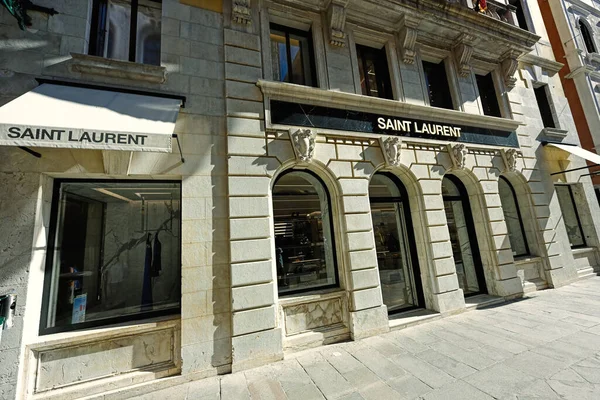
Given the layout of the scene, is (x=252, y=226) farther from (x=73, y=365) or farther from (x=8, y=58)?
(x=8, y=58)

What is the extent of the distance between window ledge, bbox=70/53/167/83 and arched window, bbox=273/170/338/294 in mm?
3470

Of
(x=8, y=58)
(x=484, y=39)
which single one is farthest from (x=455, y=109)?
(x=8, y=58)

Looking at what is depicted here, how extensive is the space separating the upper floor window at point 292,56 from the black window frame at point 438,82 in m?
4.53

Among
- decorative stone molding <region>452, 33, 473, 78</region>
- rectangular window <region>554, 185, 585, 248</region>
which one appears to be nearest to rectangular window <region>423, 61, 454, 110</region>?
decorative stone molding <region>452, 33, 473, 78</region>

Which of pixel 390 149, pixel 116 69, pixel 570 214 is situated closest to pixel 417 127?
pixel 390 149

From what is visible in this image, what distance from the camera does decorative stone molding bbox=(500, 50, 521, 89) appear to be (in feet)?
31.8

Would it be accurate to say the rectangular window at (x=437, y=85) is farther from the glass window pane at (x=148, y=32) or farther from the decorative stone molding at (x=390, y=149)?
the glass window pane at (x=148, y=32)

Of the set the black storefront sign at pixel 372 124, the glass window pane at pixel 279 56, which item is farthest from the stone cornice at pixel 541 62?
the glass window pane at pixel 279 56

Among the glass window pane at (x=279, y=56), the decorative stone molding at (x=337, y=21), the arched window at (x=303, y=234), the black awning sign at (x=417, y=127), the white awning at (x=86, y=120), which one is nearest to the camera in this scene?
the white awning at (x=86, y=120)

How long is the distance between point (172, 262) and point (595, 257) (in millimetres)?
16241

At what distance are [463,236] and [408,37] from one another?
698 cm

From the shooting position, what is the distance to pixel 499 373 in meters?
3.90

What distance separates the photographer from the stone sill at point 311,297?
5.41 metres

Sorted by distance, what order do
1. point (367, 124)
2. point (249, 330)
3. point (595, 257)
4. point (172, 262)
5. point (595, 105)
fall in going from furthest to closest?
1. point (595, 105)
2. point (595, 257)
3. point (367, 124)
4. point (172, 262)
5. point (249, 330)
